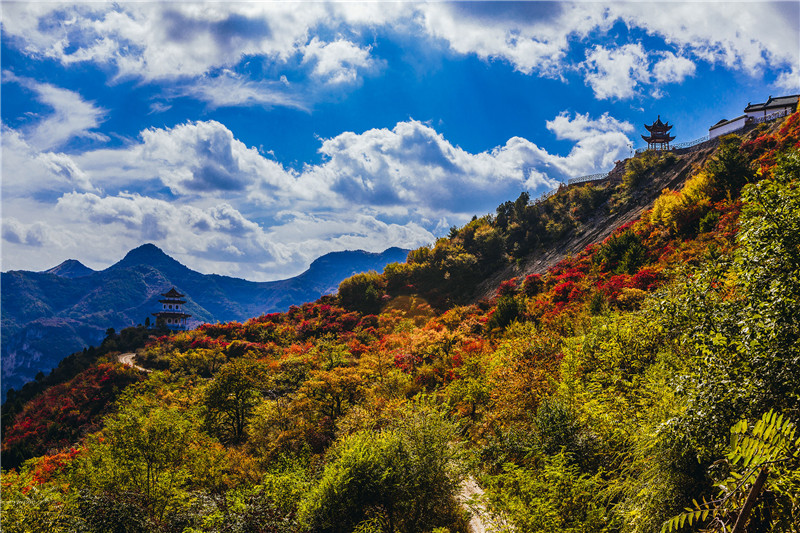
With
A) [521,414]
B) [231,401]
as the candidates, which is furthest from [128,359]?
[521,414]

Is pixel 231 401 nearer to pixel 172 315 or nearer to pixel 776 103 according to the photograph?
pixel 172 315

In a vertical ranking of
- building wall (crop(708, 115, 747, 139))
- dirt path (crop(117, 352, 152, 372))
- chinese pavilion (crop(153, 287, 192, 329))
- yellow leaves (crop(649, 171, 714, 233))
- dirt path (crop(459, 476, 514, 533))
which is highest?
building wall (crop(708, 115, 747, 139))

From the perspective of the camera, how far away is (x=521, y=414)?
75.5ft

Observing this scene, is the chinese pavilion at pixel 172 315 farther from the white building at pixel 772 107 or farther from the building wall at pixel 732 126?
the white building at pixel 772 107

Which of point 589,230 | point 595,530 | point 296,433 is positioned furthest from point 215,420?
Result: point 589,230

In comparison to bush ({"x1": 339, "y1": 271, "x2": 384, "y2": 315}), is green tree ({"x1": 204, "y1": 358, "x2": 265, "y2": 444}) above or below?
below

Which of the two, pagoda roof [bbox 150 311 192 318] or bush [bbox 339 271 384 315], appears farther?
pagoda roof [bbox 150 311 192 318]

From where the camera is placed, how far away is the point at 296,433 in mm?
27422

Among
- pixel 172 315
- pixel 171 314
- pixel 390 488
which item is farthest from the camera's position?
pixel 172 315

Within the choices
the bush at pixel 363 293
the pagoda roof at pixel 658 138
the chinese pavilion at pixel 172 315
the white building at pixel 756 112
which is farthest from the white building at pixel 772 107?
the chinese pavilion at pixel 172 315

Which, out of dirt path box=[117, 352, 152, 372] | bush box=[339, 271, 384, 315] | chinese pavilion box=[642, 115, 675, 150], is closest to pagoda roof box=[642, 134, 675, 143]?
chinese pavilion box=[642, 115, 675, 150]

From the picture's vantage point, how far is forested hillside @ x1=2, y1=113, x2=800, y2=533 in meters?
8.60

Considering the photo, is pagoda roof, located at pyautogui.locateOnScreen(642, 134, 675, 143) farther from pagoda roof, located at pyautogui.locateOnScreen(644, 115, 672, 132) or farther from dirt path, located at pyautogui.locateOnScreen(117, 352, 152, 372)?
dirt path, located at pyautogui.locateOnScreen(117, 352, 152, 372)

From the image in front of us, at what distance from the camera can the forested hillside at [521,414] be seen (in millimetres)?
8602
